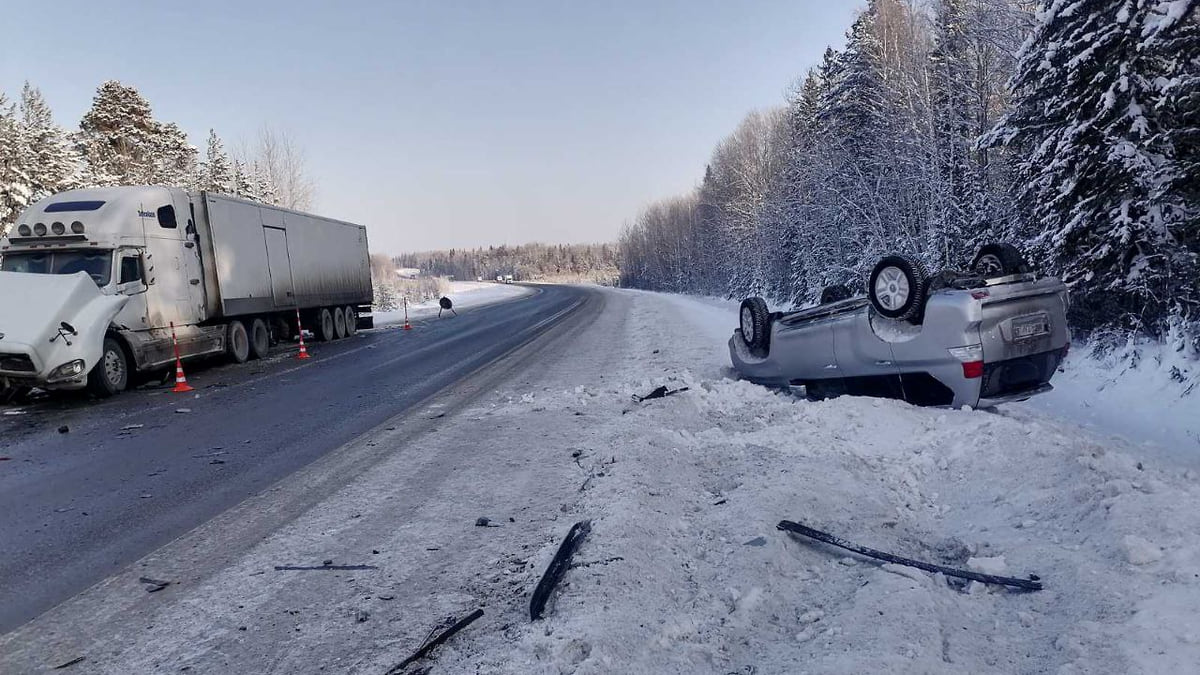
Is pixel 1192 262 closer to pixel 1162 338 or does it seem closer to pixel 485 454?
pixel 1162 338

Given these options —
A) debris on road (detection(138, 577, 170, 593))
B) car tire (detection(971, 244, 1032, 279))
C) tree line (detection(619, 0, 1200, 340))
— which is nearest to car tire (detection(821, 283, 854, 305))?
tree line (detection(619, 0, 1200, 340))

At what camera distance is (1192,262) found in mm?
9438

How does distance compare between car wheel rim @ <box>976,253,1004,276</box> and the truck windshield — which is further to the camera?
the truck windshield

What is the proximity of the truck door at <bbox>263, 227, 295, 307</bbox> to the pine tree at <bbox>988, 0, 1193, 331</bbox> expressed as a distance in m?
17.6

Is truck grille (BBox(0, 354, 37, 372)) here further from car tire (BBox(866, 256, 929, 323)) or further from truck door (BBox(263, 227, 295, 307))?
car tire (BBox(866, 256, 929, 323))

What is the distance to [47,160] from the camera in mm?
34750

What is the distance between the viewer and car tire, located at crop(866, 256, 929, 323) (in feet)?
19.9

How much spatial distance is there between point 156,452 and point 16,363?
4.92 metres

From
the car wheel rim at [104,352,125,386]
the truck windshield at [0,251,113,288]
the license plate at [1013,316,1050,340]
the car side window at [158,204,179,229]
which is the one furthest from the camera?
the car side window at [158,204,179,229]

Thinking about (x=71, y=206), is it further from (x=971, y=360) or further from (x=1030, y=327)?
(x=1030, y=327)

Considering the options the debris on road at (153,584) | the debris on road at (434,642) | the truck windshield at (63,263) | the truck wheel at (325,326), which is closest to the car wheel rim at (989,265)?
the debris on road at (434,642)

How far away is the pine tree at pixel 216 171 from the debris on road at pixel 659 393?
4500 centimetres

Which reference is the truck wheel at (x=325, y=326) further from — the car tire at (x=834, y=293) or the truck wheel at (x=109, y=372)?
the car tire at (x=834, y=293)

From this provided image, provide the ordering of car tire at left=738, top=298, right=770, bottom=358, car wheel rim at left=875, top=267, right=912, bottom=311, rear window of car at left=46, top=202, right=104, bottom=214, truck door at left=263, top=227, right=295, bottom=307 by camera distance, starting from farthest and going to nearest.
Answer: truck door at left=263, top=227, right=295, bottom=307 < rear window of car at left=46, top=202, right=104, bottom=214 < car tire at left=738, top=298, right=770, bottom=358 < car wheel rim at left=875, top=267, right=912, bottom=311
